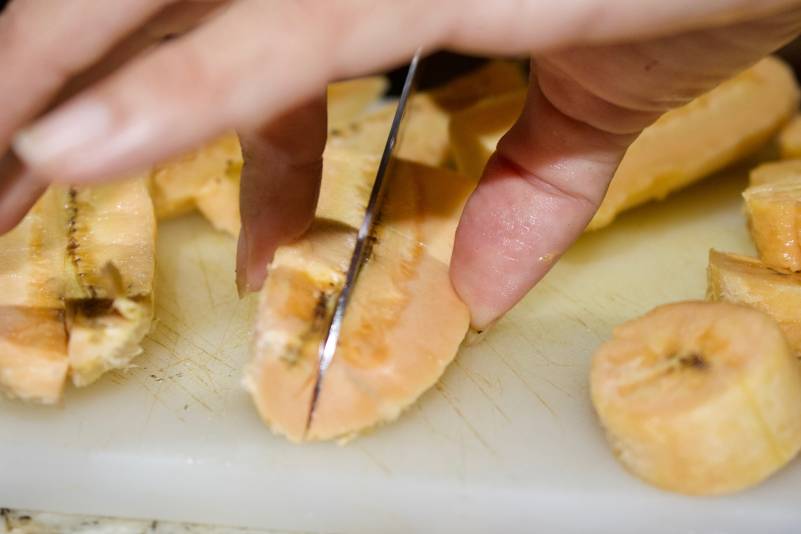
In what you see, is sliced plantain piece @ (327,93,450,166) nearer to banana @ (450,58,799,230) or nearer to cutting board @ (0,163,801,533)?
banana @ (450,58,799,230)

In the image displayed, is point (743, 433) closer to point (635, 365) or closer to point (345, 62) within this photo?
point (635, 365)

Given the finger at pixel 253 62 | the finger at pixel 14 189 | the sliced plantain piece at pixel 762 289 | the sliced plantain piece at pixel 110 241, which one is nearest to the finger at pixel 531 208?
the sliced plantain piece at pixel 762 289

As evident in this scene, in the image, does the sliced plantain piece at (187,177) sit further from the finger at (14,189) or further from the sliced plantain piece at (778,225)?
the sliced plantain piece at (778,225)

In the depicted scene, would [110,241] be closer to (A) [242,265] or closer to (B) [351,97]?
(A) [242,265]

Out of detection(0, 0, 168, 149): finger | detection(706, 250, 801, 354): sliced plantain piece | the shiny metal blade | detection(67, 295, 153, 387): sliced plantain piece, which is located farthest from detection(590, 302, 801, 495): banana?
detection(0, 0, 168, 149): finger

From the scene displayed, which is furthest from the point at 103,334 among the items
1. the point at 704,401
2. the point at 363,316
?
the point at 704,401


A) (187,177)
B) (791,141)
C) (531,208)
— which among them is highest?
(531,208)

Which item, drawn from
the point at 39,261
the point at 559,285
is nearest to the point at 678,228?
the point at 559,285
